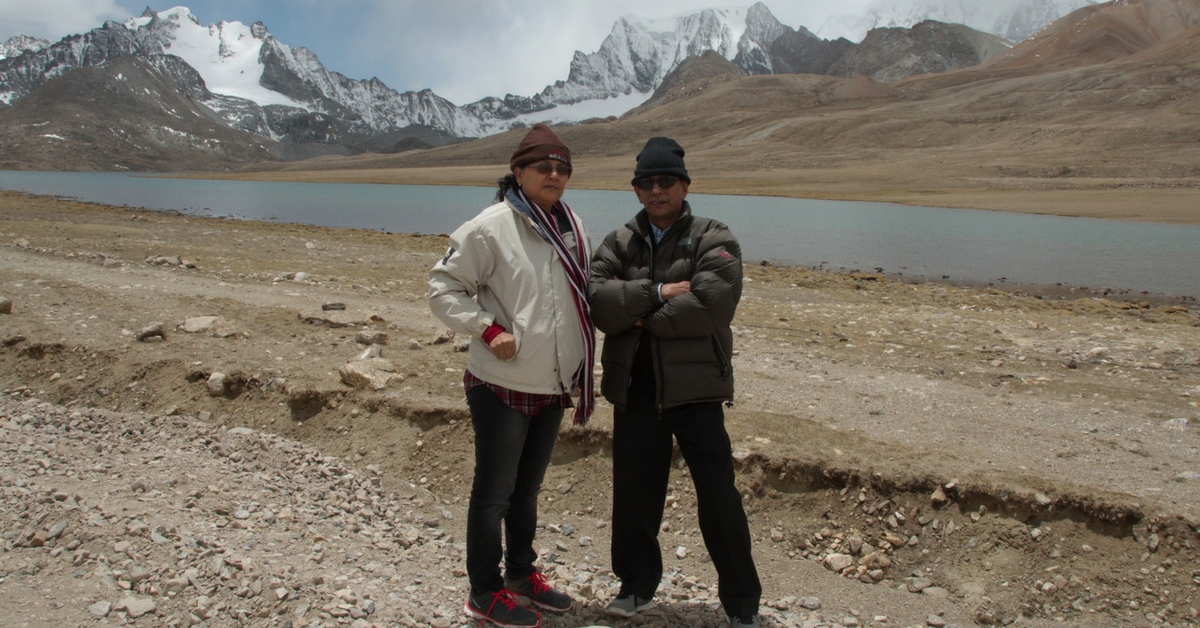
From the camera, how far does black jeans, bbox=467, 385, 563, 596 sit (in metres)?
3.54

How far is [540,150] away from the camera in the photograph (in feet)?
11.6

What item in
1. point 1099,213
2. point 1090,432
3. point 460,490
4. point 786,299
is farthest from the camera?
point 1099,213

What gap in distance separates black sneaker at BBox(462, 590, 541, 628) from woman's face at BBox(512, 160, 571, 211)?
1909 millimetres

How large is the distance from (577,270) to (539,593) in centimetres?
166

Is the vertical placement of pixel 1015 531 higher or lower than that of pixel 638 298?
lower

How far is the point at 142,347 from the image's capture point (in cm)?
767

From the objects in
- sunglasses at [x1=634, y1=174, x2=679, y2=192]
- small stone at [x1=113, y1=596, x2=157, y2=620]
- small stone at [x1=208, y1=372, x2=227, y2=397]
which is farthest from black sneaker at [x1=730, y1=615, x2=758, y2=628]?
small stone at [x1=208, y1=372, x2=227, y2=397]

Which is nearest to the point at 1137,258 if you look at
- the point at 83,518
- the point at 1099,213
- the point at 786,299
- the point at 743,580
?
the point at 786,299

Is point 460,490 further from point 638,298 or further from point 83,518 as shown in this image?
point 638,298

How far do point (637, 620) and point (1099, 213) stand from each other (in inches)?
1915

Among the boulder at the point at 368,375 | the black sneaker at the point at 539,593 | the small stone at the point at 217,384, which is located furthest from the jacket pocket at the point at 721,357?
the small stone at the point at 217,384

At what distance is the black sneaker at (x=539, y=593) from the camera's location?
3941 mm

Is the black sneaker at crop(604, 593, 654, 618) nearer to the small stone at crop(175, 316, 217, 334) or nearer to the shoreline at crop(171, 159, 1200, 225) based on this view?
the small stone at crop(175, 316, 217, 334)

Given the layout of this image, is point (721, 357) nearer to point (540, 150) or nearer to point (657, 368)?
point (657, 368)
